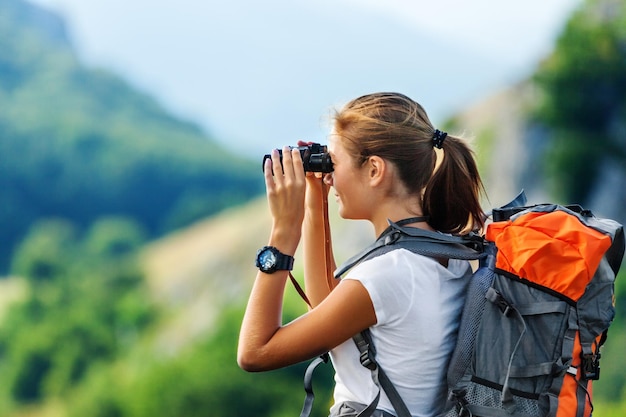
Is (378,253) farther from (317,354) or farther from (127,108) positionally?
(127,108)

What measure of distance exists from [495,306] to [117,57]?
166m

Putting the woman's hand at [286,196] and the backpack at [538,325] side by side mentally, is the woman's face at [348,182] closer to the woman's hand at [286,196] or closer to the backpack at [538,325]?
the woman's hand at [286,196]

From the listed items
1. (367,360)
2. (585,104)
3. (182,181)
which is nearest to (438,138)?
(367,360)

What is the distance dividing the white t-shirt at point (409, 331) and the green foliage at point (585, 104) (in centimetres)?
2990

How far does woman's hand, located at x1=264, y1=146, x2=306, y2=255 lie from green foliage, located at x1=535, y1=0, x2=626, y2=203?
1178 inches

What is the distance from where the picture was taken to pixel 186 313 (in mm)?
68062

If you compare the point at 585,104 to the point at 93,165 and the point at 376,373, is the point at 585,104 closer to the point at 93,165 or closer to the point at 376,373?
the point at 376,373

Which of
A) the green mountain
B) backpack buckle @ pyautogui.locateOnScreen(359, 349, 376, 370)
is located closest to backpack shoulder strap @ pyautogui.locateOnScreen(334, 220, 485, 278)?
backpack buckle @ pyautogui.locateOnScreen(359, 349, 376, 370)

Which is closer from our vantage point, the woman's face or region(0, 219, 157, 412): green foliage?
the woman's face

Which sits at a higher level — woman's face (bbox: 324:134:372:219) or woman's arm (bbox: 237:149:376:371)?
woman's face (bbox: 324:134:372:219)

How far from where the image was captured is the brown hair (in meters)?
2.81

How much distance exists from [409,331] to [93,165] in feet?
394

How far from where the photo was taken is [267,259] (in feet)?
8.94

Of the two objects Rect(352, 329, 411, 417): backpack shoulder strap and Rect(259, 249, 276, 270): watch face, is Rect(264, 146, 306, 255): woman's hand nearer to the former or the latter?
Rect(259, 249, 276, 270): watch face
